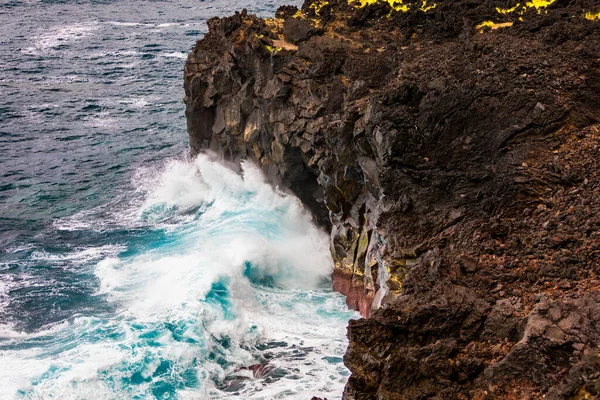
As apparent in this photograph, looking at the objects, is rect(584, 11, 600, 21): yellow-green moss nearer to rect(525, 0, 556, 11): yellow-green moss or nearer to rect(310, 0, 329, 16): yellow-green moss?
rect(525, 0, 556, 11): yellow-green moss

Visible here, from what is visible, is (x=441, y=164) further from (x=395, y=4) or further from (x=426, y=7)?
(x=395, y=4)

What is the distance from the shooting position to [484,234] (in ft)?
72.0

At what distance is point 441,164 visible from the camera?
25.2 m

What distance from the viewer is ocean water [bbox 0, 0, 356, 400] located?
2764 centimetres

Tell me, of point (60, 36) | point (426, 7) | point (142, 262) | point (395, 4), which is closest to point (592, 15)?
point (426, 7)

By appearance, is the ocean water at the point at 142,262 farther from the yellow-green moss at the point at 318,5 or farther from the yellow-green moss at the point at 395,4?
the yellow-green moss at the point at 395,4

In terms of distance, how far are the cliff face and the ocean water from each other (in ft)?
9.20

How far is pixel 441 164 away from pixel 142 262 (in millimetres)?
19269

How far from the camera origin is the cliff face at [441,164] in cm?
1747

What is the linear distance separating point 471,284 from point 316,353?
10.5 meters

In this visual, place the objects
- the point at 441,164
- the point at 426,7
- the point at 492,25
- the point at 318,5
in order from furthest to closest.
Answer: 1. the point at 318,5
2. the point at 426,7
3. the point at 492,25
4. the point at 441,164

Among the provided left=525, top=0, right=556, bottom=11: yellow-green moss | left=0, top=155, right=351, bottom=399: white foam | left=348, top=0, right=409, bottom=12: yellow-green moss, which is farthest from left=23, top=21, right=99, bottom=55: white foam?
left=525, top=0, right=556, bottom=11: yellow-green moss

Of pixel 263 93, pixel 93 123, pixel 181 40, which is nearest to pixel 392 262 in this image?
pixel 263 93

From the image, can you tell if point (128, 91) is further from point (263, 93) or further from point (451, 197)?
point (451, 197)
